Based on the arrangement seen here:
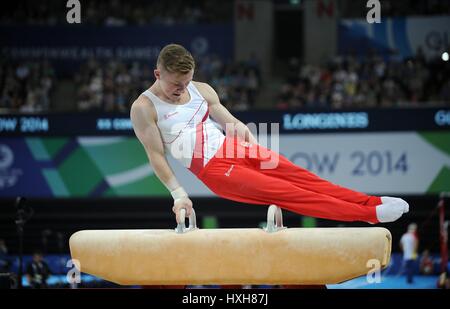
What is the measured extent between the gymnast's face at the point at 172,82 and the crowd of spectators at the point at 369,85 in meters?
6.15

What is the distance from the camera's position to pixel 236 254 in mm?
4148

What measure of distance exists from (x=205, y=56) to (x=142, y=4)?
2.09 meters

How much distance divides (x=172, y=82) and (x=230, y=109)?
6245mm

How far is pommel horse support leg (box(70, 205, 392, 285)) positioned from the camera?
13.3ft

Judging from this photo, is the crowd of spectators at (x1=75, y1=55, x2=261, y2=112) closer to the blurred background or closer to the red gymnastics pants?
the blurred background

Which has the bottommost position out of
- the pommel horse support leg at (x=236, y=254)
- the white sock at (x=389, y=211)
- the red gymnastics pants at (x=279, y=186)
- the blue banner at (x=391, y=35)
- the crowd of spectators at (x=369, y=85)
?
the pommel horse support leg at (x=236, y=254)

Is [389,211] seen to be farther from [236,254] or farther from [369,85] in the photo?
[369,85]

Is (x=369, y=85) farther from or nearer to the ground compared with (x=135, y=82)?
nearer to the ground

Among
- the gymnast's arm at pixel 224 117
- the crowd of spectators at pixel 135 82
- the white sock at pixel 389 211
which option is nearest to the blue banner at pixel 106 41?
the crowd of spectators at pixel 135 82

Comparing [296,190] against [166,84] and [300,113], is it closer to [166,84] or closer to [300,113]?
[166,84]

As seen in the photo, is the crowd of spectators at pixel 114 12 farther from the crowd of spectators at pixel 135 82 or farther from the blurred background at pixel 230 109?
the crowd of spectators at pixel 135 82

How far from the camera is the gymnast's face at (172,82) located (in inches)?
167

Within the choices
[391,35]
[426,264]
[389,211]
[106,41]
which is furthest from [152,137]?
[106,41]

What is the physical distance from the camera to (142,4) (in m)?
14.7
